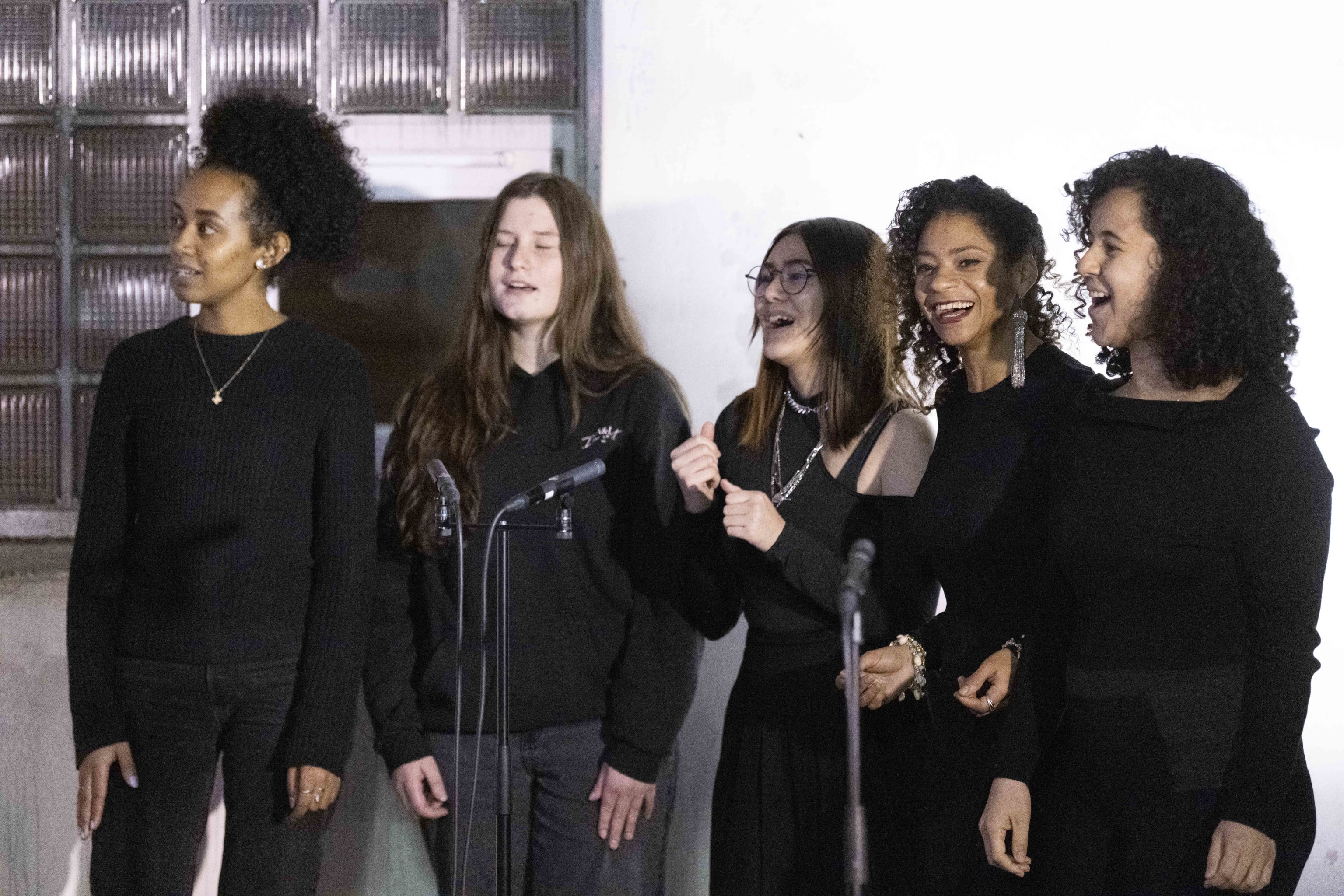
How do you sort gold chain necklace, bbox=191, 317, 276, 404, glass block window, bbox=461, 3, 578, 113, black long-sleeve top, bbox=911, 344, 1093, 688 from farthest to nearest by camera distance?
glass block window, bbox=461, 3, 578, 113, gold chain necklace, bbox=191, 317, 276, 404, black long-sleeve top, bbox=911, 344, 1093, 688

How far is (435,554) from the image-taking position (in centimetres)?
241

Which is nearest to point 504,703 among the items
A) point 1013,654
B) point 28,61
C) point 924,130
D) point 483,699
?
point 483,699

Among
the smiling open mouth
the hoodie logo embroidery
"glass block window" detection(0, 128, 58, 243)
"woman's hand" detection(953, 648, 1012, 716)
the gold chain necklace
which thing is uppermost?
"glass block window" detection(0, 128, 58, 243)

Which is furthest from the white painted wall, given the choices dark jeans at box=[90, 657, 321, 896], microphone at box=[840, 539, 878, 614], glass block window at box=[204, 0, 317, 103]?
microphone at box=[840, 539, 878, 614]

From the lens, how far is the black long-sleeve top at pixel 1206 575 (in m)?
1.63

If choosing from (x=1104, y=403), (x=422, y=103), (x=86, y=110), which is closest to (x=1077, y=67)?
(x=1104, y=403)

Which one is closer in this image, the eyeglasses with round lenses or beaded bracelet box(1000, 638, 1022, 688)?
beaded bracelet box(1000, 638, 1022, 688)

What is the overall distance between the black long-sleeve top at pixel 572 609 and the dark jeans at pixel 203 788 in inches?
9.5

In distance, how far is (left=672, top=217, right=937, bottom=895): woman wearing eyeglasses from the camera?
2182 millimetres

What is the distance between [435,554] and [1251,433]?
1.47 meters

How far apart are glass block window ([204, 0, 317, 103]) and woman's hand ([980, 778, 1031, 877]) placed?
8.12 feet

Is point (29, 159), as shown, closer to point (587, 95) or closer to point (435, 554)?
point (587, 95)

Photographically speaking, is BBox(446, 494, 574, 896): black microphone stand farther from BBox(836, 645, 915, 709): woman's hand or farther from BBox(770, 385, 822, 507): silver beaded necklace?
BBox(836, 645, 915, 709): woman's hand

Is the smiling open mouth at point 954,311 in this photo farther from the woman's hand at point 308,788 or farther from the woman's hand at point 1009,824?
the woman's hand at point 308,788
